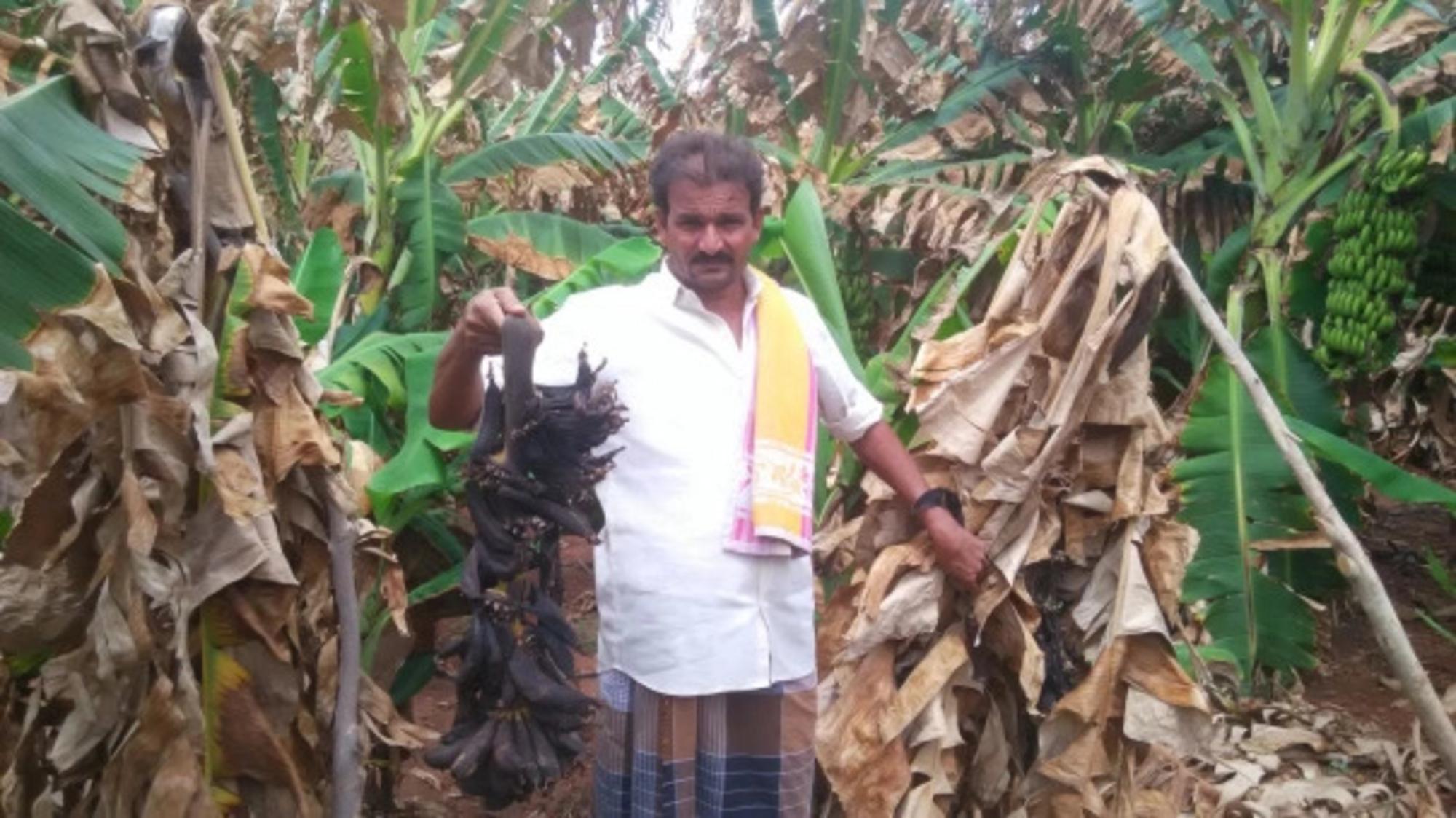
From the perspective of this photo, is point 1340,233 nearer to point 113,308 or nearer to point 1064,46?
point 1064,46

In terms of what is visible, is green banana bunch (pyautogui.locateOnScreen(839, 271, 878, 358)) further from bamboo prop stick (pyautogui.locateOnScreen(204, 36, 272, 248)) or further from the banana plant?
bamboo prop stick (pyautogui.locateOnScreen(204, 36, 272, 248))

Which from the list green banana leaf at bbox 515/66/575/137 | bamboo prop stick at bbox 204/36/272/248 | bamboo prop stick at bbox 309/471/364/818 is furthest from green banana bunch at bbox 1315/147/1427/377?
bamboo prop stick at bbox 204/36/272/248

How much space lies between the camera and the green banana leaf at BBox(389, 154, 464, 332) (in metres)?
3.98

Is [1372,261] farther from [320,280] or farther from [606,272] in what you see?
[320,280]

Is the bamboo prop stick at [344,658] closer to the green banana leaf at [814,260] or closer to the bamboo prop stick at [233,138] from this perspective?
the bamboo prop stick at [233,138]

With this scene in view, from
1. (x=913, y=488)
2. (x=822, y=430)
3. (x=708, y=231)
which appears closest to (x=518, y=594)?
(x=708, y=231)

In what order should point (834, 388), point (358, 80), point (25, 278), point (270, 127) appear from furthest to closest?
point (270, 127)
point (358, 80)
point (834, 388)
point (25, 278)

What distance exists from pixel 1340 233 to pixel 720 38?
285cm

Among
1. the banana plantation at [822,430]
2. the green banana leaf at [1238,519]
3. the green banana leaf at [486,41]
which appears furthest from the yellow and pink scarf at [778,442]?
the green banana leaf at [486,41]

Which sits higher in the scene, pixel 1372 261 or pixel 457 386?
pixel 1372 261

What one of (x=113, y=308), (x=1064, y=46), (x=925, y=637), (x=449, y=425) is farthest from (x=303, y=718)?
(x=1064, y=46)

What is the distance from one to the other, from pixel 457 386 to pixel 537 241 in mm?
2432

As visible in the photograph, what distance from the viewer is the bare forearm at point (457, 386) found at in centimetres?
174

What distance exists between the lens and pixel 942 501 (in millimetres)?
2240
